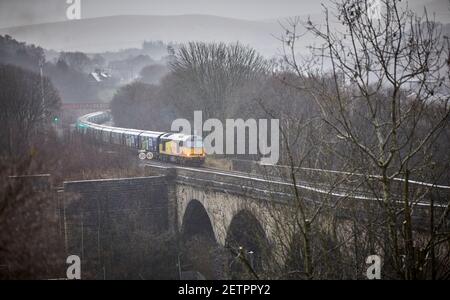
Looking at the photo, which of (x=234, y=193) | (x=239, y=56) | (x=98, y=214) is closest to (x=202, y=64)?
(x=239, y=56)

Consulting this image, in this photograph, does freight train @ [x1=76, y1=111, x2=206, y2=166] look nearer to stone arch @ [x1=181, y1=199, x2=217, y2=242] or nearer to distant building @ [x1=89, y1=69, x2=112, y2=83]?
stone arch @ [x1=181, y1=199, x2=217, y2=242]

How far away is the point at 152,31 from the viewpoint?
169750 millimetres

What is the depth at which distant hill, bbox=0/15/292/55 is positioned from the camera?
106 m

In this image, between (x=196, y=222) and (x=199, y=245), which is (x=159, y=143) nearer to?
(x=196, y=222)

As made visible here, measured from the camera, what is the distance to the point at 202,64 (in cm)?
3384

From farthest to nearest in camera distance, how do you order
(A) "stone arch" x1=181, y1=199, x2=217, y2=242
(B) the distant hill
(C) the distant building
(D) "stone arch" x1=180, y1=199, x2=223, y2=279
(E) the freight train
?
(B) the distant hill
(C) the distant building
(E) the freight train
(A) "stone arch" x1=181, y1=199, x2=217, y2=242
(D) "stone arch" x1=180, y1=199, x2=223, y2=279

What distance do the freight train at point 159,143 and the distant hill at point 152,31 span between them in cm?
5629

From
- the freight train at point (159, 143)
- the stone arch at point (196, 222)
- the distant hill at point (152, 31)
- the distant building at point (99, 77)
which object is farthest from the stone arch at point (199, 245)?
the distant hill at point (152, 31)

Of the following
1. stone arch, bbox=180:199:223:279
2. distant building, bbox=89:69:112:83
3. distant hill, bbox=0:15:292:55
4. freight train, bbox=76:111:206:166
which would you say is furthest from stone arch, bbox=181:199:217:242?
distant hill, bbox=0:15:292:55

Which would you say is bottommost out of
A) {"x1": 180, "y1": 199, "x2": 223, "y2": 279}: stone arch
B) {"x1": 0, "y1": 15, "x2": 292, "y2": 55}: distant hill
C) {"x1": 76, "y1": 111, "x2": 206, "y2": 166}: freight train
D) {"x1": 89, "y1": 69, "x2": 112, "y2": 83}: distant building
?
{"x1": 180, "y1": 199, "x2": 223, "y2": 279}: stone arch

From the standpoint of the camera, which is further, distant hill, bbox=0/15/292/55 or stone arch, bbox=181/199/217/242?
distant hill, bbox=0/15/292/55

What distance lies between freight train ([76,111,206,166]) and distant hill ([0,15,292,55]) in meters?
56.3

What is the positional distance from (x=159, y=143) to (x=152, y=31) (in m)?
147

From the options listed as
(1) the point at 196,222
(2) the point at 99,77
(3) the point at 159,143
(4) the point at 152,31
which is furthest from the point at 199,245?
(4) the point at 152,31
